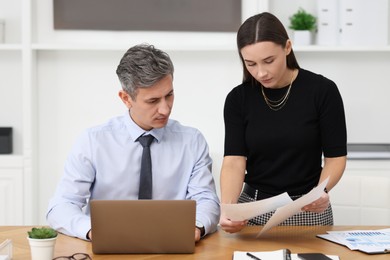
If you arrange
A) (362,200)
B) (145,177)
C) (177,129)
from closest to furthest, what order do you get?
(145,177), (177,129), (362,200)

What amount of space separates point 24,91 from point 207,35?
1.12 metres

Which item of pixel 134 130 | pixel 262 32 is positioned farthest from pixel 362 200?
pixel 134 130

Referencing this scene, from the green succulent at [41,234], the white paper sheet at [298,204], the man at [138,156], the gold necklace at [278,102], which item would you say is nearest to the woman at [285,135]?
the gold necklace at [278,102]

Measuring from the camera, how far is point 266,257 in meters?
1.88

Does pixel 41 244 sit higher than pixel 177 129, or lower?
lower

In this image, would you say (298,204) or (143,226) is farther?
(298,204)

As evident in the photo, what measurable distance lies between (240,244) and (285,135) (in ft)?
1.67

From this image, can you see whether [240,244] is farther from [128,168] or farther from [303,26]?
[303,26]

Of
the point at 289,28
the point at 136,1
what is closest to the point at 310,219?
the point at 289,28

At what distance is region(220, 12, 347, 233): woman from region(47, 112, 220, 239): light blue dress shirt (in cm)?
10

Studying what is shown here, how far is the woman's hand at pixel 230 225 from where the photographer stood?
6.88 ft

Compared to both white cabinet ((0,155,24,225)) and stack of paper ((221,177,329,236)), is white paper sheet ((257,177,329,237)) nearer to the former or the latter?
stack of paper ((221,177,329,236))

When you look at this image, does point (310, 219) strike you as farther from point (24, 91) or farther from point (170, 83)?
point (24, 91)

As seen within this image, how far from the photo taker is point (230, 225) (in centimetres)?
210
